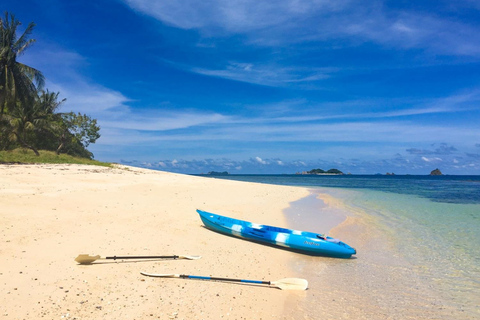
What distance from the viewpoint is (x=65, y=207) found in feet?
35.9

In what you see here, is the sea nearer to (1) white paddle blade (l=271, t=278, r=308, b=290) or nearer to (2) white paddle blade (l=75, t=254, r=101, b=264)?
(1) white paddle blade (l=271, t=278, r=308, b=290)

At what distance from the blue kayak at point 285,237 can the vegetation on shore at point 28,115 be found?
27.2 m

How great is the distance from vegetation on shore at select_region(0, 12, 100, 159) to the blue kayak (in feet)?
89.1

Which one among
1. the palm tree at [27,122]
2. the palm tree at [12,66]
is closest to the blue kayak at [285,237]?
the palm tree at [12,66]

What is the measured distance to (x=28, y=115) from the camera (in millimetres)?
37312

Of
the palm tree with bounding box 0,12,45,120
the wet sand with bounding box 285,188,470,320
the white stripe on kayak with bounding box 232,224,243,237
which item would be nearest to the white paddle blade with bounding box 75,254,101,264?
the wet sand with bounding box 285,188,470,320

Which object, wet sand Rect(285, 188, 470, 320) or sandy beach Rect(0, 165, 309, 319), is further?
wet sand Rect(285, 188, 470, 320)

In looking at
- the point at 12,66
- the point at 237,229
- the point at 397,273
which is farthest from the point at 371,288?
the point at 12,66

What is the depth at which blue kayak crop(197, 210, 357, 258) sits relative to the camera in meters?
8.85

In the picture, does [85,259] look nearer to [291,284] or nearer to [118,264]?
[118,264]

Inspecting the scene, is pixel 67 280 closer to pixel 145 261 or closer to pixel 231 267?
pixel 145 261

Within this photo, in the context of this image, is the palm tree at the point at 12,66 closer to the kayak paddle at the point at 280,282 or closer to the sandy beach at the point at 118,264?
the sandy beach at the point at 118,264

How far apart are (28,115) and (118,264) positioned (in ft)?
129

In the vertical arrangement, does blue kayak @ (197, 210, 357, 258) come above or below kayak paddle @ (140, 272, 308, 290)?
above
